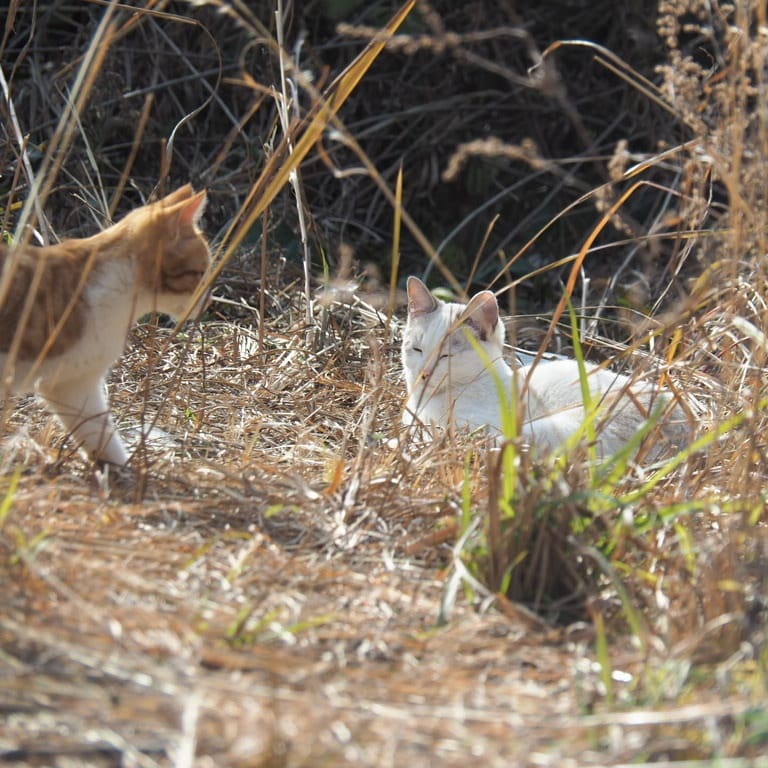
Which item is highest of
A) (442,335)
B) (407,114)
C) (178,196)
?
(407,114)

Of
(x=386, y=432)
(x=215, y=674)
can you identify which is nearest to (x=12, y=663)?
(x=215, y=674)

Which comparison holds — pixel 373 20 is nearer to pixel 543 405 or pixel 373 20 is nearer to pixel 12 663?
pixel 543 405

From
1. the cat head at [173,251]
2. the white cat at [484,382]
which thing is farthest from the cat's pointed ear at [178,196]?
the white cat at [484,382]

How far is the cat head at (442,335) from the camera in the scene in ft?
8.90

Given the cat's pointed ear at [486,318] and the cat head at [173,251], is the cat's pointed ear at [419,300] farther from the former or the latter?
the cat head at [173,251]

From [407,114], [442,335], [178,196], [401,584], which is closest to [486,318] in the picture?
[442,335]

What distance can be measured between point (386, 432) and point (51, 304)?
83cm

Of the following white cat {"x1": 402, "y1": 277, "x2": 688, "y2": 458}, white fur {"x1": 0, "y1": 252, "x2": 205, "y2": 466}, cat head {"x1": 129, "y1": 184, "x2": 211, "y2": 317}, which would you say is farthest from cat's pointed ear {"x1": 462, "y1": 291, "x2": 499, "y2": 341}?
white fur {"x1": 0, "y1": 252, "x2": 205, "y2": 466}

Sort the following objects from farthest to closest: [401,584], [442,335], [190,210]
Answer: [442,335] → [190,210] → [401,584]

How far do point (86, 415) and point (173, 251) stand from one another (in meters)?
0.35

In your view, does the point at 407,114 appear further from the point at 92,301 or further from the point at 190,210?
the point at 92,301

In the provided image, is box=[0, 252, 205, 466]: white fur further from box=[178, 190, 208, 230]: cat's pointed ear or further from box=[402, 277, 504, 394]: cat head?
box=[402, 277, 504, 394]: cat head

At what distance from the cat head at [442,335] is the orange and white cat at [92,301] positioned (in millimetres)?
705

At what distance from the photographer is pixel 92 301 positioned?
2.01 m
